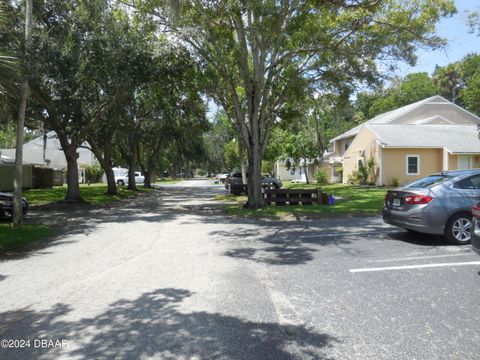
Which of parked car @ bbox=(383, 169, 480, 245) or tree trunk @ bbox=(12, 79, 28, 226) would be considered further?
tree trunk @ bbox=(12, 79, 28, 226)

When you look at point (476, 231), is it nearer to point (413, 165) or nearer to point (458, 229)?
point (458, 229)

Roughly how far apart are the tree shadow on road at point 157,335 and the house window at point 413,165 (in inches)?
1163

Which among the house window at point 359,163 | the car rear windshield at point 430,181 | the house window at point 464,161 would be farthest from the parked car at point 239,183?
the car rear windshield at point 430,181

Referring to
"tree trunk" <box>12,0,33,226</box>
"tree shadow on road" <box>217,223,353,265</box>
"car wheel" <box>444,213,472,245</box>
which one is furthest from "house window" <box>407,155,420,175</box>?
"tree trunk" <box>12,0,33,226</box>

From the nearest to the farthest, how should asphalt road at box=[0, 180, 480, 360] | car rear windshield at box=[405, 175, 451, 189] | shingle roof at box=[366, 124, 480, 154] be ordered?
1. asphalt road at box=[0, 180, 480, 360]
2. car rear windshield at box=[405, 175, 451, 189]
3. shingle roof at box=[366, 124, 480, 154]

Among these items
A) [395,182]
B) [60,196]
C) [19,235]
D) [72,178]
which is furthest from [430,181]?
[60,196]

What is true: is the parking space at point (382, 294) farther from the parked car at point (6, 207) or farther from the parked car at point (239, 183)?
the parked car at point (239, 183)

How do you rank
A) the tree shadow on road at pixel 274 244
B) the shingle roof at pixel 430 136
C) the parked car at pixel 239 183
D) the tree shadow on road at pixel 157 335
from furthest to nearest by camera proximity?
1. the shingle roof at pixel 430 136
2. the parked car at pixel 239 183
3. the tree shadow on road at pixel 274 244
4. the tree shadow on road at pixel 157 335

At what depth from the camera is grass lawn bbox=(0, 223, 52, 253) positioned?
10289mm

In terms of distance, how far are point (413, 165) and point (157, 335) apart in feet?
100

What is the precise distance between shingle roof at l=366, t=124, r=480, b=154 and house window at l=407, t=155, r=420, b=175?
1.01 meters

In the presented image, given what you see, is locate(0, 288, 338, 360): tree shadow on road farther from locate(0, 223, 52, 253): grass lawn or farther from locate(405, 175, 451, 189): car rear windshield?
locate(405, 175, 451, 189): car rear windshield

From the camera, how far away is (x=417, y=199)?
9.16 metres

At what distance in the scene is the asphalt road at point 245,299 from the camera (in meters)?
4.22
